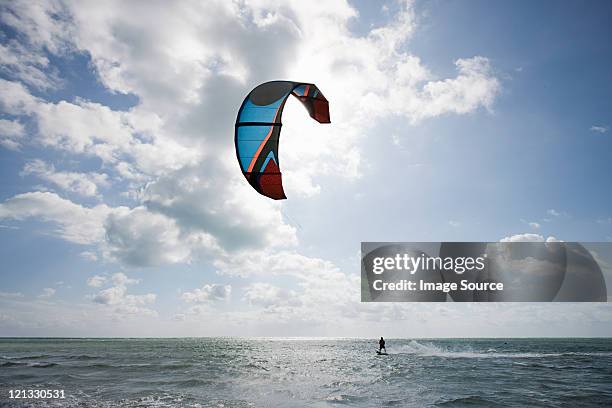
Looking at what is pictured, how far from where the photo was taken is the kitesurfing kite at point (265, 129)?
314 inches

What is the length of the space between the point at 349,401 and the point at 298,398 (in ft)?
4.67

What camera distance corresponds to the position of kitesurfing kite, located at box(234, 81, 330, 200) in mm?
7973

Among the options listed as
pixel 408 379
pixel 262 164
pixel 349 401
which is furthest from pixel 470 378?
pixel 262 164

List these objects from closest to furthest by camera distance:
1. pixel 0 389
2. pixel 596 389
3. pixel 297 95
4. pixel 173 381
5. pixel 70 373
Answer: pixel 297 95 < pixel 0 389 < pixel 596 389 < pixel 173 381 < pixel 70 373

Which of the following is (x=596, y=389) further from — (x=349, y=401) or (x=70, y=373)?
(x=70, y=373)

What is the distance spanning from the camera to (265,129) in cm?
830

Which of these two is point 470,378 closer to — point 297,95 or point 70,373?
point 297,95

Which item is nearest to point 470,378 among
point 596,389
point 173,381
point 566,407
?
point 596,389

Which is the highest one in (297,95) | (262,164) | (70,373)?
(297,95)

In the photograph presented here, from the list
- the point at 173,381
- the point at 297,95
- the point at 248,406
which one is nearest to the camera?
the point at 297,95

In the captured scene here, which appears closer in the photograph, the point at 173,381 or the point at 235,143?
the point at 235,143

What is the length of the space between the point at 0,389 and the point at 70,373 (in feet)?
17.7

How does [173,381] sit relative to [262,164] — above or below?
below

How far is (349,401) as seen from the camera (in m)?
11.0
